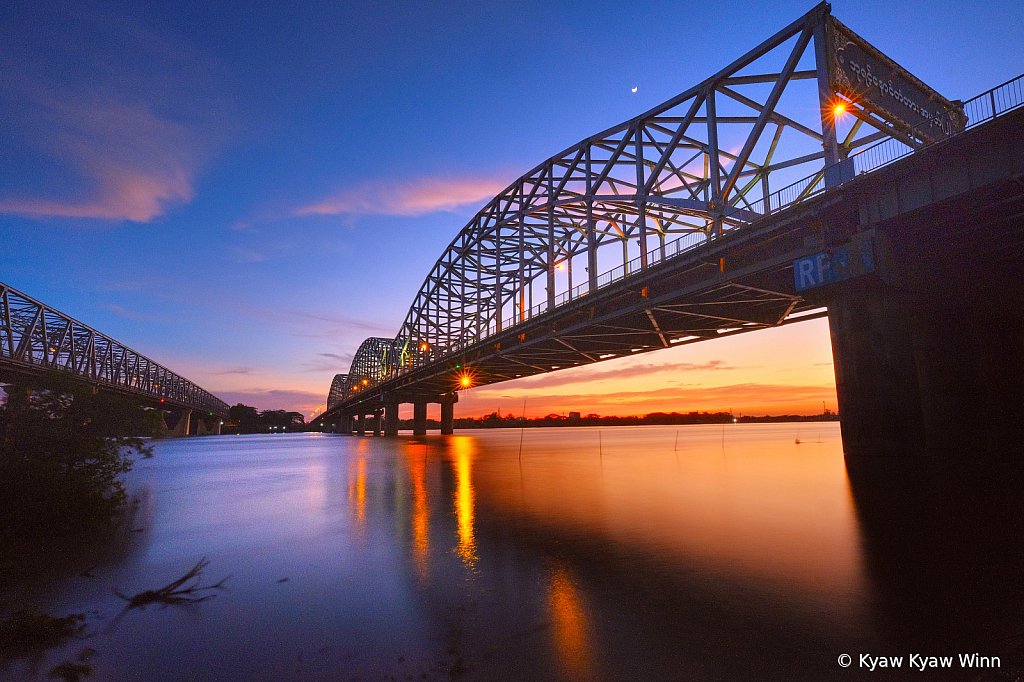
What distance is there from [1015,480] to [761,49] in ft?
109

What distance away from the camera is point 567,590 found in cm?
790

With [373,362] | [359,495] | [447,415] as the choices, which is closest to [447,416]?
[447,415]

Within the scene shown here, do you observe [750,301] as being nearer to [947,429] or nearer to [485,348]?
[947,429]

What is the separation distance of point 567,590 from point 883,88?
131 feet

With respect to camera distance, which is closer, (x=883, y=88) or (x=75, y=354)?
(x=883, y=88)

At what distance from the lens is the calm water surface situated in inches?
219

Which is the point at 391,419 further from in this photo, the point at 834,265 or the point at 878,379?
the point at 878,379

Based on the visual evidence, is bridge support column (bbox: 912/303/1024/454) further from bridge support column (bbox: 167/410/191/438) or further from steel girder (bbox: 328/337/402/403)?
bridge support column (bbox: 167/410/191/438)

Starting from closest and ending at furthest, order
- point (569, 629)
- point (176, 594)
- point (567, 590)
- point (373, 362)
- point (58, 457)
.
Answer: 1. point (569, 629)
2. point (567, 590)
3. point (176, 594)
4. point (58, 457)
5. point (373, 362)

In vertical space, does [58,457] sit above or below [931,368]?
below

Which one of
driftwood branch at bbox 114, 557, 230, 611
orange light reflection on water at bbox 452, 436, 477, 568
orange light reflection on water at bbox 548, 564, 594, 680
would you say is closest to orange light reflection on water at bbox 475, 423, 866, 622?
orange light reflection on water at bbox 452, 436, 477, 568

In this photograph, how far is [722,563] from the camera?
30.7 ft

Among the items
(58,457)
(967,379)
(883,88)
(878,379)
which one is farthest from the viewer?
(883,88)

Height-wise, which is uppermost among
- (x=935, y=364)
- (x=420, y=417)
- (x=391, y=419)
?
(x=935, y=364)
